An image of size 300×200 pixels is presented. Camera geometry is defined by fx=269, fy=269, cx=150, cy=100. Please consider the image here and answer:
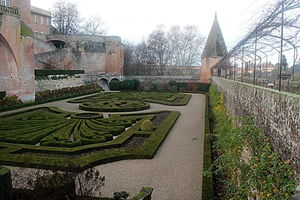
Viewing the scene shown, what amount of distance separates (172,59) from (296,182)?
43451 mm

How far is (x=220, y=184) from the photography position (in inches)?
224

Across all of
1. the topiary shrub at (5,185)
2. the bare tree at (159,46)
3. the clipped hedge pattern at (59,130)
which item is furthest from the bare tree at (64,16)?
the topiary shrub at (5,185)

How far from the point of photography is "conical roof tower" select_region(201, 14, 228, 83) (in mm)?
29719

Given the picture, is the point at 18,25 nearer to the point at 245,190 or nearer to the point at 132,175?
the point at 132,175

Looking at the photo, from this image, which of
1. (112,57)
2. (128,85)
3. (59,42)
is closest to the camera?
(128,85)

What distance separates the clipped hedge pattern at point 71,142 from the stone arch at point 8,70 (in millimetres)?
5378

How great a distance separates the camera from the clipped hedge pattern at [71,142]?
682 centimetres

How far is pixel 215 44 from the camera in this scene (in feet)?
97.6

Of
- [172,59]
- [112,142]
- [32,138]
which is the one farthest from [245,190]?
[172,59]

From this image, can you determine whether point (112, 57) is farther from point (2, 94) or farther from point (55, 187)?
point (55, 187)

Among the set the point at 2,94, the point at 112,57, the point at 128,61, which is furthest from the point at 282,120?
the point at 128,61

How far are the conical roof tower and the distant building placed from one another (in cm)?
2316

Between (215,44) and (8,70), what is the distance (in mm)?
21164

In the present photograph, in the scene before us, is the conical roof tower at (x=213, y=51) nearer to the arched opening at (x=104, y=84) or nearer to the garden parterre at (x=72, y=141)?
the arched opening at (x=104, y=84)
